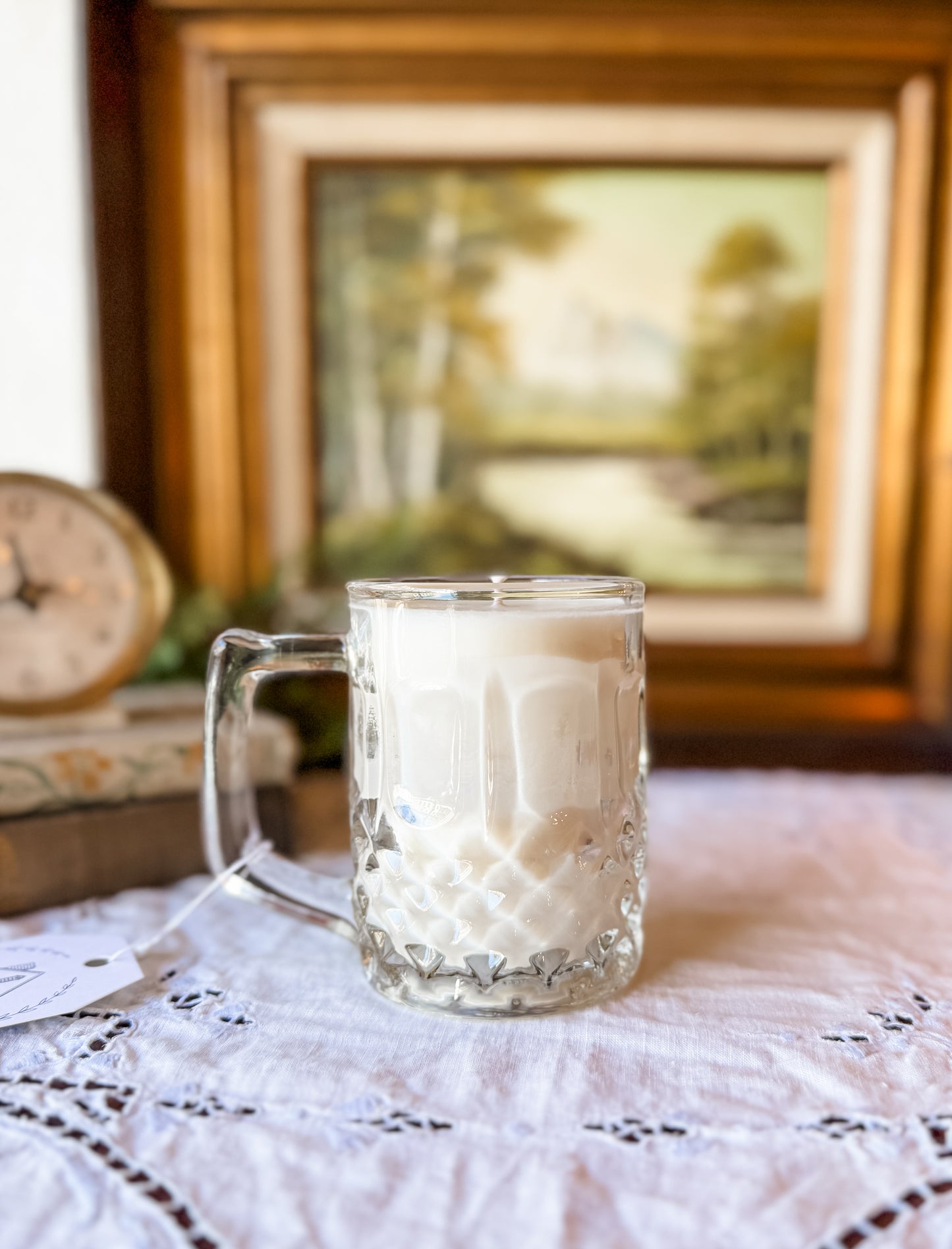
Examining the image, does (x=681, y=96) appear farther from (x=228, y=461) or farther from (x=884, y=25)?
(x=228, y=461)

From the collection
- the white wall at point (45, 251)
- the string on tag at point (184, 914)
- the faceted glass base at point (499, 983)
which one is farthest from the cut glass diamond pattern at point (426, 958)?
the white wall at point (45, 251)

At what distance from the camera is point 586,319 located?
1.04 metres

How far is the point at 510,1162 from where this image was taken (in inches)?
12.9

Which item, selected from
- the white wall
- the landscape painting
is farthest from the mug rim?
the white wall

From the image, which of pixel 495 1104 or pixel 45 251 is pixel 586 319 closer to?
pixel 45 251

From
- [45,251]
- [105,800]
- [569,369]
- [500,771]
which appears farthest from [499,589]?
[45,251]

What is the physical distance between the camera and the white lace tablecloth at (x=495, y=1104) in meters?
0.30

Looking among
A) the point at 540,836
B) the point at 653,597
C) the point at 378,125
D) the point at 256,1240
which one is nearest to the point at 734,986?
the point at 540,836

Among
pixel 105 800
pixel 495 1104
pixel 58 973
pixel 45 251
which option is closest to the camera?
pixel 495 1104

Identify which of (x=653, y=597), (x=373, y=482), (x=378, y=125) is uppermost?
(x=378, y=125)

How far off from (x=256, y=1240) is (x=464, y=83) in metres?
1.07

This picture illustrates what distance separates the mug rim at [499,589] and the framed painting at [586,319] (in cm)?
59

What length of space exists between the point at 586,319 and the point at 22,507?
65cm

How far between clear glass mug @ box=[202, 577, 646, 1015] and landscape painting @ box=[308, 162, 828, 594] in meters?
0.62
